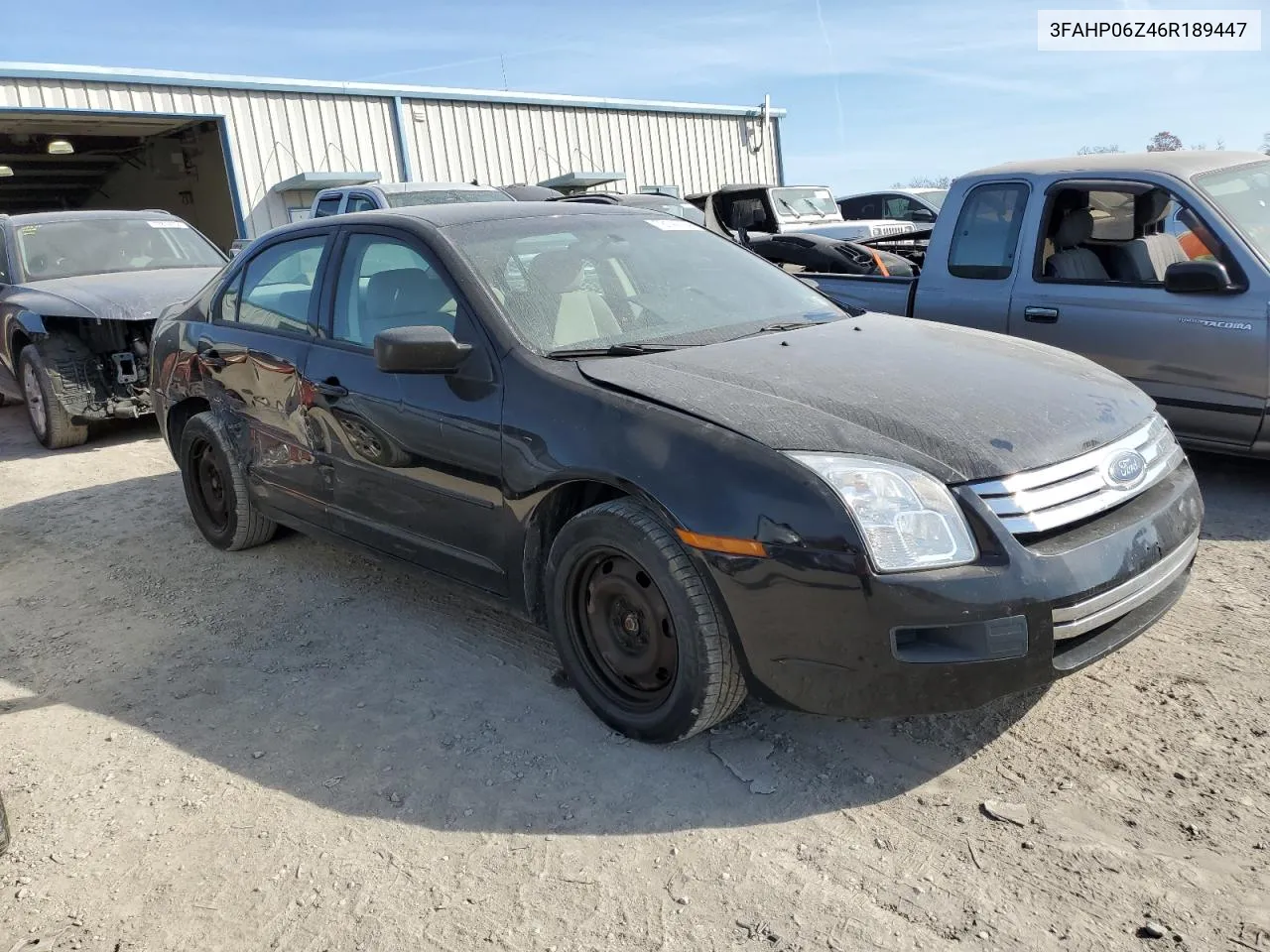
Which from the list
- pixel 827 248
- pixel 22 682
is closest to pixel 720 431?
pixel 22 682

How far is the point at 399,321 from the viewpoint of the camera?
3.73 meters

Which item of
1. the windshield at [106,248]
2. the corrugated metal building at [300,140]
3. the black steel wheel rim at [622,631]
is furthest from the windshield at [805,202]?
the black steel wheel rim at [622,631]

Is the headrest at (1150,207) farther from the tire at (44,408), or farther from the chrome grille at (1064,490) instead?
the tire at (44,408)

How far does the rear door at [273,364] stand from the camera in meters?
→ 4.09

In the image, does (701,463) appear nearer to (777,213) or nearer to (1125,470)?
(1125,470)

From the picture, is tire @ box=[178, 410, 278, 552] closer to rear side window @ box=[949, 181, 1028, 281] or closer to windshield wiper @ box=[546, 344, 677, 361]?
windshield wiper @ box=[546, 344, 677, 361]

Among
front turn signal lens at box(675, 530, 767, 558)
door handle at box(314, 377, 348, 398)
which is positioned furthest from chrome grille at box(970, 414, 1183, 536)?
door handle at box(314, 377, 348, 398)

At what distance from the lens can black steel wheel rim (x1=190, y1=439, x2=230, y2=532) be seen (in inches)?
195

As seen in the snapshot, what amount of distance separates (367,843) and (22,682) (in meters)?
1.98

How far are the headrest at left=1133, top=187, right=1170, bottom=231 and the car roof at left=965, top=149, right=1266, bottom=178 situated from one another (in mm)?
110

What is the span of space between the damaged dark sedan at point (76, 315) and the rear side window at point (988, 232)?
212 inches

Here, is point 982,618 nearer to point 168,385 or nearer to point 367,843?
point 367,843

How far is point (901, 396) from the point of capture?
290 cm

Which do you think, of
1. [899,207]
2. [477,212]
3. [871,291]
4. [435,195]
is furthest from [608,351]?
[899,207]
